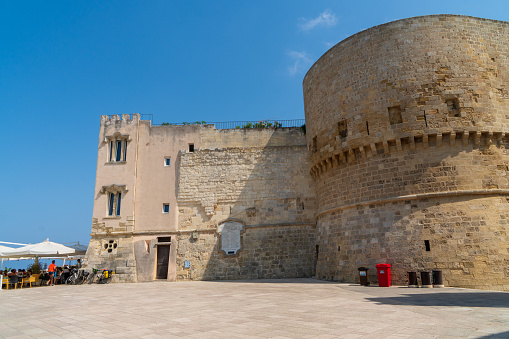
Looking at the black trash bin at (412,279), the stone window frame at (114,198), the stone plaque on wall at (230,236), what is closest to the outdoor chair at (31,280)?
the stone window frame at (114,198)

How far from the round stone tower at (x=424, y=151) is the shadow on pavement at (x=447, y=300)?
2.41 m

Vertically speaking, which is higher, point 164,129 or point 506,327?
point 164,129

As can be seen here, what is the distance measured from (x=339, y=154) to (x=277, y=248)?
19.8ft

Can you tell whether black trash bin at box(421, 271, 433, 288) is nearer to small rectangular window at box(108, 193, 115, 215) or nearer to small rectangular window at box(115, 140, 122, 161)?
small rectangular window at box(108, 193, 115, 215)

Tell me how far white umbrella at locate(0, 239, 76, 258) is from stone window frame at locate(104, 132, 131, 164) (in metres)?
5.05

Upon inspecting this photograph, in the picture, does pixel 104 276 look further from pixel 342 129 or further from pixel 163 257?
pixel 342 129

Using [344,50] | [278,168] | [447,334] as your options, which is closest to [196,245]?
[278,168]

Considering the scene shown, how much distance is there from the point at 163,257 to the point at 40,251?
5.67 meters

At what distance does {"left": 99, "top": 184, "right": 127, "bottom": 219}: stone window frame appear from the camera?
17797 millimetres

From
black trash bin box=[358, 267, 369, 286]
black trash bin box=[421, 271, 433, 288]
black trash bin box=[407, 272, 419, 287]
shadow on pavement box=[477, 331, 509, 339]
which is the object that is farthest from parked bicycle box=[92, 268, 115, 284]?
shadow on pavement box=[477, 331, 509, 339]

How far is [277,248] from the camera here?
54.2 ft

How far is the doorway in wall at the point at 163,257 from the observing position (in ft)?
55.6

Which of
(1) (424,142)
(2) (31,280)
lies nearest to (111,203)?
(2) (31,280)

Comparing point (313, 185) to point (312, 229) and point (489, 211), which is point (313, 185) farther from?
point (489, 211)
